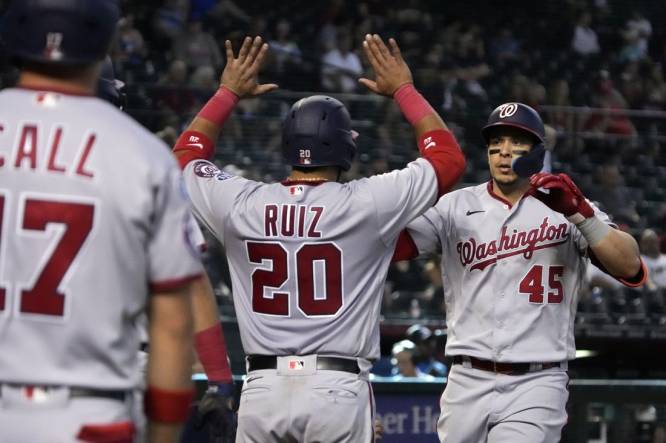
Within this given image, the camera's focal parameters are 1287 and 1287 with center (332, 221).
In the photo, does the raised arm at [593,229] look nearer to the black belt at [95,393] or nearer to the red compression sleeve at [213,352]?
the red compression sleeve at [213,352]

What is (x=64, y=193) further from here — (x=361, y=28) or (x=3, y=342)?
(x=361, y=28)

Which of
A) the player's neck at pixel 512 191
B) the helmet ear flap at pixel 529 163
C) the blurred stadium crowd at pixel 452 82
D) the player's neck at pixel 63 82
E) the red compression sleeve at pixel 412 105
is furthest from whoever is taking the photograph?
the blurred stadium crowd at pixel 452 82

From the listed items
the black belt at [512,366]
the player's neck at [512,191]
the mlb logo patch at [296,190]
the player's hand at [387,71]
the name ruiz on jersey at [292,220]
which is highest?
the player's hand at [387,71]

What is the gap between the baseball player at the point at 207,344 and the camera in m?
3.07

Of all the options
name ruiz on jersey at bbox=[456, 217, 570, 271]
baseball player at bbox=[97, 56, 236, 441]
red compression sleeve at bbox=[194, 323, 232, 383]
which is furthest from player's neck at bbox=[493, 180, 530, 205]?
red compression sleeve at bbox=[194, 323, 232, 383]

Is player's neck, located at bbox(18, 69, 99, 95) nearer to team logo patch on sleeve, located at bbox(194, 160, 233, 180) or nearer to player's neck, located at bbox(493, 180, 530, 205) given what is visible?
team logo patch on sleeve, located at bbox(194, 160, 233, 180)

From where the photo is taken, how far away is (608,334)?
12.7m

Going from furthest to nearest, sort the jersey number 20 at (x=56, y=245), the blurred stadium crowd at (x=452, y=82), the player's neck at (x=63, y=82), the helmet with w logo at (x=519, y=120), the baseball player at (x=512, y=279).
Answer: the blurred stadium crowd at (x=452, y=82), the helmet with w logo at (x=519, y=120), the baseball player at (x=512, y=279), the player's neck at (x=63, y=82), the jersey number 20 at (x=56, y=245)

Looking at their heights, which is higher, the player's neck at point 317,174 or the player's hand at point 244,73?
the player's hand at point 244,73

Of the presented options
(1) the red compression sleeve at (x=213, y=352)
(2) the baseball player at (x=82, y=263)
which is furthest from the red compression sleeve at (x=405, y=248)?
(2) the baseball player at (x=82, y=263)

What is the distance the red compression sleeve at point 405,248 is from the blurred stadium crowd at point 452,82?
5.43 meters

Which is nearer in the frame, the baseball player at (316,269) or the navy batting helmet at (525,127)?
the baseball player at (316,269)

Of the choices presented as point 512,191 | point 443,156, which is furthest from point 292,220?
point 512,191

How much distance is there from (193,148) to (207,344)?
1652 mm
